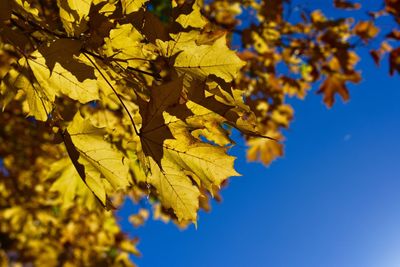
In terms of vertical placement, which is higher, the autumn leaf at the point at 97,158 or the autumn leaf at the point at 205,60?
the autumn leaf at the point at 205,60

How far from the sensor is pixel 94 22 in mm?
907

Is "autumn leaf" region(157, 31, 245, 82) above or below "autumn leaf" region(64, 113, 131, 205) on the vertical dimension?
above

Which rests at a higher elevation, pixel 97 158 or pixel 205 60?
pixel 205 60

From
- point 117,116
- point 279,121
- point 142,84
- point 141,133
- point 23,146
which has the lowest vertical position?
point 141,133

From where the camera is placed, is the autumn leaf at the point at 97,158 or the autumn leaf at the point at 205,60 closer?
the autumn leaf at the point at 205,60

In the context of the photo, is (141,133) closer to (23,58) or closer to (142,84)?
(142,84)

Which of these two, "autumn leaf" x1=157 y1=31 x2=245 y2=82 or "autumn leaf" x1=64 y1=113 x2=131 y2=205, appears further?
"autumn leaf" x1=64 y1=113 x2=131 y2=205

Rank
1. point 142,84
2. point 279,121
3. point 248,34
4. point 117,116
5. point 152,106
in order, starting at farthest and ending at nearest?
point 279,121
point 248,34
point 117,116
point 142,84
point 152,106

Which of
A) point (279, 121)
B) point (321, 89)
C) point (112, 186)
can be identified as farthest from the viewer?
point (279, 121)

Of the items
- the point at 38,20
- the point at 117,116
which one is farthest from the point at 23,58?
the point at 117,116

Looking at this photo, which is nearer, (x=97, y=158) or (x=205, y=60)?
(x=205, y=60)

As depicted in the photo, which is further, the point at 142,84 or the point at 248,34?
the point at 248,34

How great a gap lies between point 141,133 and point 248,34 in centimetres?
300

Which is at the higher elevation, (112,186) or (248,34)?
(248,34)
